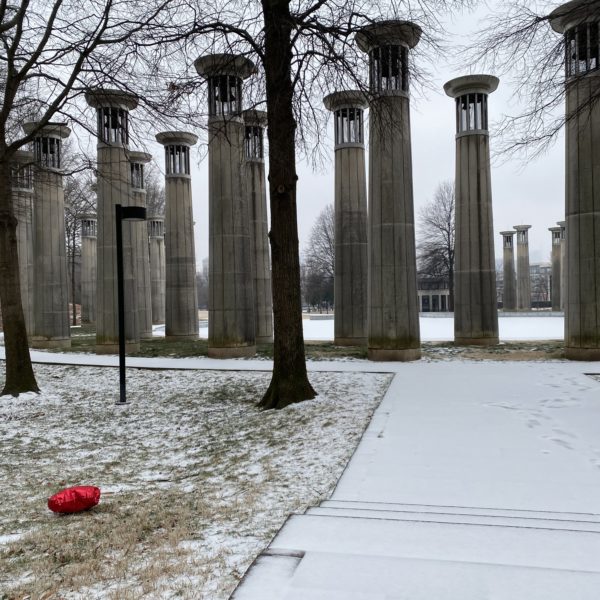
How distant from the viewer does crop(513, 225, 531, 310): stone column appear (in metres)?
51.5

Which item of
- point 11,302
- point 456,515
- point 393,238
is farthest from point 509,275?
point 456,515

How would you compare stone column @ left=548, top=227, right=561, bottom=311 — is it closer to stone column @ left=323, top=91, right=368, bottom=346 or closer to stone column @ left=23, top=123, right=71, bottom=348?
stone column @ left=323, top=91, right=368, bottom=346

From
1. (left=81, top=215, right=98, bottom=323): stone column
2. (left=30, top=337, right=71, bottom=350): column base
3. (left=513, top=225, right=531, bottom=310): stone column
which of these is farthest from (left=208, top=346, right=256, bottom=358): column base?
(left=513, top=225, right=531, bottom=310): stone column

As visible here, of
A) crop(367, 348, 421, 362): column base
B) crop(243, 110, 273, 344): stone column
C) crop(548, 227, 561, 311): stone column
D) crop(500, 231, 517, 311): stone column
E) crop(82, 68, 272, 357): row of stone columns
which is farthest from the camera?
crop(548, 227, 561, 311): stone column

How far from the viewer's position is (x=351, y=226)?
20.2 m

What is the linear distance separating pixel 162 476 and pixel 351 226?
1503 cm

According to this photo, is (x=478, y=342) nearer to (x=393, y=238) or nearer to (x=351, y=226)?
(x=351, y=226)

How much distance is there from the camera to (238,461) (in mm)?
6609

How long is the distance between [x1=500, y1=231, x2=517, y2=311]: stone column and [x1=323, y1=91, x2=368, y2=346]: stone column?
30380 millimetres

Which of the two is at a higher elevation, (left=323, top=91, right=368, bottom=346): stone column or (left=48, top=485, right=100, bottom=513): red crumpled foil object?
(left=323, top=91, right=368, bottom=346): stone column


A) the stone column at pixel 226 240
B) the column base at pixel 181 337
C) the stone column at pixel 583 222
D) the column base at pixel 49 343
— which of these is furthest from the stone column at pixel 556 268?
the column base at pixel 49 343

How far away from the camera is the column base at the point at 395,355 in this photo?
15609 millimetres

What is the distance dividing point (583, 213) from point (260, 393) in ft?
32.2

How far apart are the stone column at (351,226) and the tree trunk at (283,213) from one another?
10747mm
